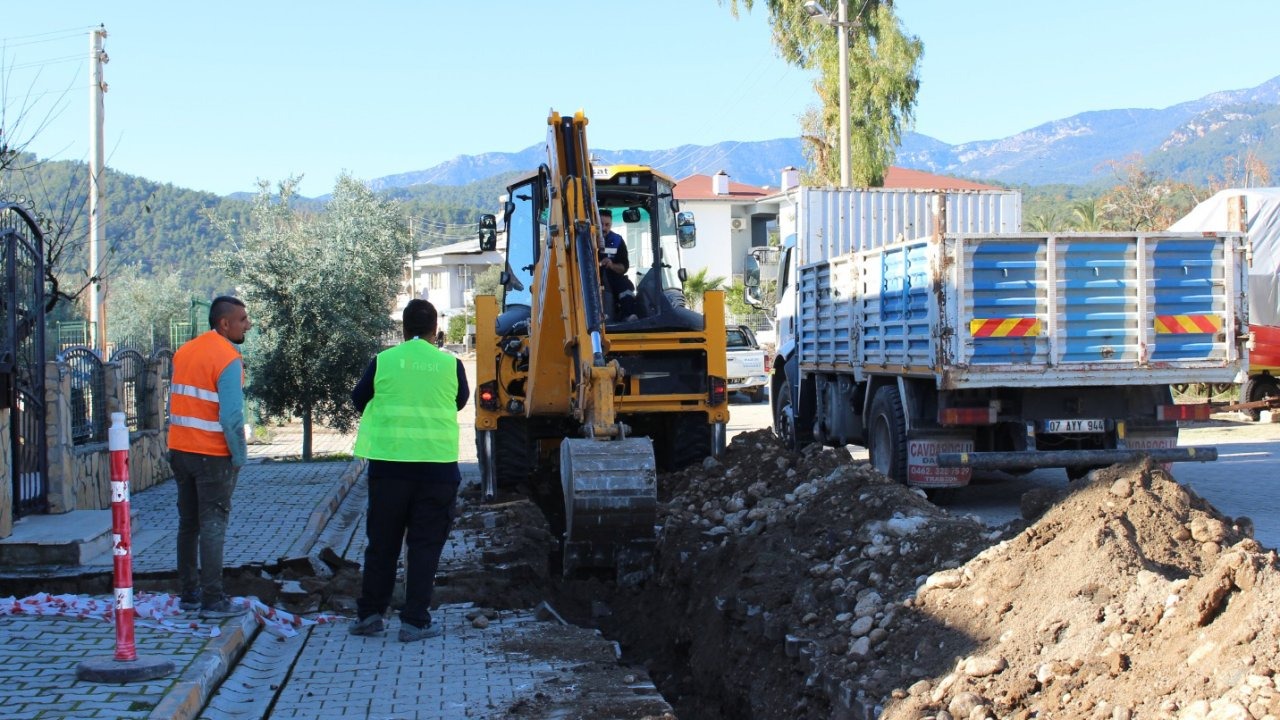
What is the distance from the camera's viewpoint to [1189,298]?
11398 mm

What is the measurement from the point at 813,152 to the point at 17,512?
110ft

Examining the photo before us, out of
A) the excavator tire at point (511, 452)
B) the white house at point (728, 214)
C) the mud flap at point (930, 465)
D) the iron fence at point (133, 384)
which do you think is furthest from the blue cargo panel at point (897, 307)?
the white house at point (728, 214)

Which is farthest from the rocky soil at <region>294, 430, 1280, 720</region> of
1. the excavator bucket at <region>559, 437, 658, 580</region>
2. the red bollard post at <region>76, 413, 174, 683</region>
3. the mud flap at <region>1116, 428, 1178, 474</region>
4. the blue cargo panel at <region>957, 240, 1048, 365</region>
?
the mud flap at <region>1116, 428, 1178, 474</region>

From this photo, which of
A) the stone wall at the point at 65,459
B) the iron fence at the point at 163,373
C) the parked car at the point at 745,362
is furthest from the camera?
the parked car at the point at 745,362

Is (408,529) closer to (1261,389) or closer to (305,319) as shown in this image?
(305,319)

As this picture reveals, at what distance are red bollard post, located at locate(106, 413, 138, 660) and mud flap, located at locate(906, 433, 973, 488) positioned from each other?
7.50 m

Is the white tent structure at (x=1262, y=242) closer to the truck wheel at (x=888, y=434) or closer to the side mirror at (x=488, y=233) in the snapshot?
the truck wheel at (x=888, y=434)

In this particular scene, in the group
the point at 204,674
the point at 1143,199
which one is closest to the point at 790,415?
the point at 204,674

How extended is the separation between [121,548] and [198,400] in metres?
1.48

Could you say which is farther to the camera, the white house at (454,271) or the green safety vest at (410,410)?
the white house at (454,271)

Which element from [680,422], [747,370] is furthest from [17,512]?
[747,370]

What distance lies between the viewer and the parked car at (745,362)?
29.8 m

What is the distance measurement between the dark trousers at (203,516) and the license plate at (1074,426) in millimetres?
7162

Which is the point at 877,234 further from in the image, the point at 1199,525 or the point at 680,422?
the point at 1199,525
